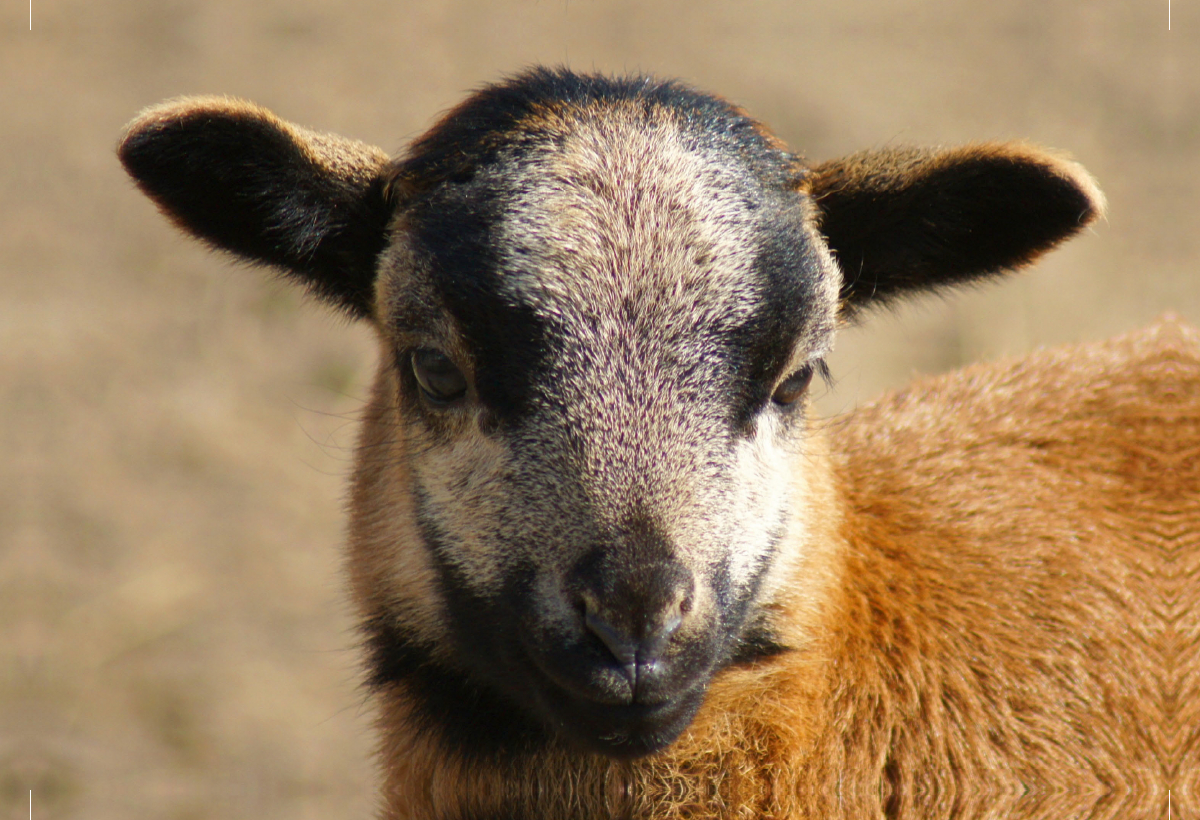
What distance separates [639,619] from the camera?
123 inches

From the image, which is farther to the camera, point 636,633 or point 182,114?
point 182,114

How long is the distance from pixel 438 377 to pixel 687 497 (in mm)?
916

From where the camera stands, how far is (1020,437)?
15.9 ft

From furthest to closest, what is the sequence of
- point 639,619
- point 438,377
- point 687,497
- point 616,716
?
point 438,377 → point 687,497 → point 616,716 → point 639,619

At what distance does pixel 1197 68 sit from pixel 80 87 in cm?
1142

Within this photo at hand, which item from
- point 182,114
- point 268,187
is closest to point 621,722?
point 268,187

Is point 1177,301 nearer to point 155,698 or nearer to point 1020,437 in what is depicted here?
point 1020,437

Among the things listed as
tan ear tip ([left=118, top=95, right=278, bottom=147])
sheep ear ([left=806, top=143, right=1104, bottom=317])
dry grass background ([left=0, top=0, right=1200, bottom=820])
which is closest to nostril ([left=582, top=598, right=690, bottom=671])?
sheep ear ([left=806, top=143, right=1104, bottom=317])

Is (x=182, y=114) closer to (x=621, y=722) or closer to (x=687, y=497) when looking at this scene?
(x=687, y=497)

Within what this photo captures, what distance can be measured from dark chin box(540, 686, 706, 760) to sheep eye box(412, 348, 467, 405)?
0.99m

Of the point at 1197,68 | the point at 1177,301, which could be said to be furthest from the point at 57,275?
the point at 1197,68

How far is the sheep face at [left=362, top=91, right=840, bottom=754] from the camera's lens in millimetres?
3279

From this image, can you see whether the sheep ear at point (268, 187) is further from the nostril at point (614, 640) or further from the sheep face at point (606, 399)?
the nostril at point (614, 640)

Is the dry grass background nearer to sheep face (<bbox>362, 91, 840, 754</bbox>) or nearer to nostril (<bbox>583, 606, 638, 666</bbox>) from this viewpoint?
sheep face (<bbox>362, 91, 840, 754</bbox>)
